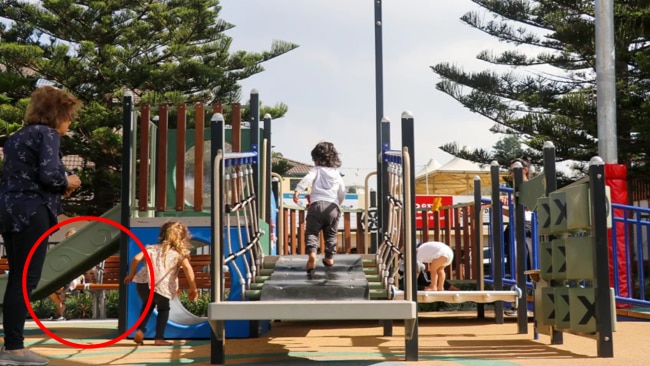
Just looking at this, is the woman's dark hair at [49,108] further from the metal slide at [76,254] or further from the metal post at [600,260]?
the metal post at [600,260]

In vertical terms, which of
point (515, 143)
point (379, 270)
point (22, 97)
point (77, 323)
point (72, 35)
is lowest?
point (77, 323)

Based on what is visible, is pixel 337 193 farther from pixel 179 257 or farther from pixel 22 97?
pixel 22 97

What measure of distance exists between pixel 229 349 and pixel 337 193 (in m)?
1.45

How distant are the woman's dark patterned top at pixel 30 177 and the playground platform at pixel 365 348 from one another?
1.40 meters

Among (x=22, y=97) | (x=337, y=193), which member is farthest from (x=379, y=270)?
(x=22, y=97)

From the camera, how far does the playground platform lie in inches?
213

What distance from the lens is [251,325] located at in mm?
7586

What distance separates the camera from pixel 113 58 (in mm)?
20094

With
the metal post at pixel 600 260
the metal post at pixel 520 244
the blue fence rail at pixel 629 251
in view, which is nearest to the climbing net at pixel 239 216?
the metal post at pixel 520 244

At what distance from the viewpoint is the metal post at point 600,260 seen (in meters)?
5.41

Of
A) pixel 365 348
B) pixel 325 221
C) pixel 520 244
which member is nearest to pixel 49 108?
pixel 325 221

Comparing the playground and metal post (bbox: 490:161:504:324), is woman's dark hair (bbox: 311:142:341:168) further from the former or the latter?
metal post (bbox: 490:161:504:324)

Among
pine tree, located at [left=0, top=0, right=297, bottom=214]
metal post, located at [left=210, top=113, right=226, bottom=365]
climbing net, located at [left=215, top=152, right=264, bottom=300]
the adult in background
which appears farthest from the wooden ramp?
pine tree, located at [left=0, top=0, right=297, bottom=214]

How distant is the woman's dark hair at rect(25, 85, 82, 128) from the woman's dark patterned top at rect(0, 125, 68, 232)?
0.07 meters
